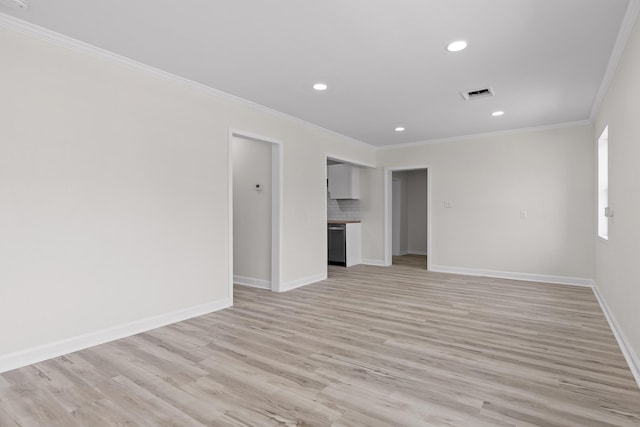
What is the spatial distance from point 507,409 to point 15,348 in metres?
3.29

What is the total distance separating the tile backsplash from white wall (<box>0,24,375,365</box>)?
154 inches

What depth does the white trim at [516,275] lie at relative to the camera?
538 centimetres

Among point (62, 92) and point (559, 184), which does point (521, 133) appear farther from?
point (62, 92)

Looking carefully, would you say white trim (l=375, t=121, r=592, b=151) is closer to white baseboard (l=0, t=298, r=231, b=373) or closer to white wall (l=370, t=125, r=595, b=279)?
white wall (l=370, t=125, r=595, b=279)

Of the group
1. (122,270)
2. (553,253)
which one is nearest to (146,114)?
(122,270)

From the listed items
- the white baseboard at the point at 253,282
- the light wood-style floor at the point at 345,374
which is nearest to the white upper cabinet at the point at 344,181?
the white baseboard at the point at 253,282

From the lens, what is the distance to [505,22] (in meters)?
2.53

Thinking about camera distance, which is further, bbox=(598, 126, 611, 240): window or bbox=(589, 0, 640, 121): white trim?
bbox=(598, 126, 611, 240): window

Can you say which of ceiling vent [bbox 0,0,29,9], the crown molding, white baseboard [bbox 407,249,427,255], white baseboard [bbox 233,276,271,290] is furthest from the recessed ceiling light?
white baseboard [bbox 407,249,427,255]

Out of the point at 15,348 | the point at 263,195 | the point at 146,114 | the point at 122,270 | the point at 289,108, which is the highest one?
the point at 289,108

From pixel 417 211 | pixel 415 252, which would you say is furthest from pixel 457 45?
pixel 415 252

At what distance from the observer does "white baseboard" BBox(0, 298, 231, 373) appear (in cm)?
252

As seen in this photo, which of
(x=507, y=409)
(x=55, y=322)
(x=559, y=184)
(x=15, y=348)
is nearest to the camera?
(x=507, y=409)

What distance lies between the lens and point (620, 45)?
2.80 meters
